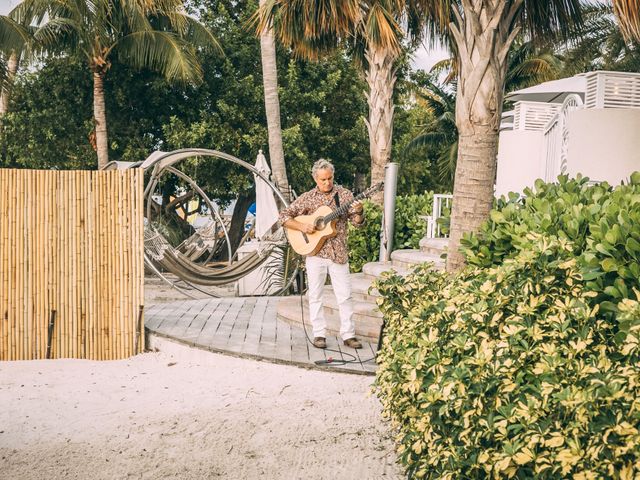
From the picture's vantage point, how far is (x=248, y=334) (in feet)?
24.4

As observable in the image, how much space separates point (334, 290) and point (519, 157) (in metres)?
4.51

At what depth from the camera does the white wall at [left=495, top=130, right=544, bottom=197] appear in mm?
9812

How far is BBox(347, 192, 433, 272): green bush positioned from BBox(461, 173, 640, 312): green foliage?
278 inches

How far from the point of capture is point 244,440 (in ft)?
15.5

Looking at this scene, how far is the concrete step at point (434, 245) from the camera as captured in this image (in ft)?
30.8

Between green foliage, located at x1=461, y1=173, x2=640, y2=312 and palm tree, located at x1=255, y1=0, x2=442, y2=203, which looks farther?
palm tree, located at x1=255, y1=0, x2=442, y2=203

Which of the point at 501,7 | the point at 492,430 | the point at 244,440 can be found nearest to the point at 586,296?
the point at 492,430

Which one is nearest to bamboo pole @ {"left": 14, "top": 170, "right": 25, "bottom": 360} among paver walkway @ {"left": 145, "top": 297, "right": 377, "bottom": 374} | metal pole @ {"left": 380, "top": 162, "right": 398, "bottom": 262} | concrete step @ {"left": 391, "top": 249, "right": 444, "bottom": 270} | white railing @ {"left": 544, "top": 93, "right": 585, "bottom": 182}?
paver walkway @ {"left": 145, "top": 297, "right": 377, "bottom": 374}

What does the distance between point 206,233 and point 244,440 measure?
1484cm

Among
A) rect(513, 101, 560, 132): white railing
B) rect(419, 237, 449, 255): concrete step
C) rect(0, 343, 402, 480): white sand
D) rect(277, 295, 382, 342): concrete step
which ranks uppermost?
rect(513, 101, 560, 132): white railing

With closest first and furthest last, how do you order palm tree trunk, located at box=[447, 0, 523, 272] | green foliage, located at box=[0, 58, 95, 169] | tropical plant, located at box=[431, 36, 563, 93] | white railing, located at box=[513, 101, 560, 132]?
1. palm tree trunk, located at box=[447, 0, 523, 272]
2. white railing, located at box=[513, 101, 560, 132]
3. green foliage, located at box=[0, 58, 95, 169]
4. tropical plant, located at box=[431, 36, 563, 93]

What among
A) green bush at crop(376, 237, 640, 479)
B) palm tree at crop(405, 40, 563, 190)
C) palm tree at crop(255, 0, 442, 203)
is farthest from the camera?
palm tree at crop(405, 40, 563, 190)

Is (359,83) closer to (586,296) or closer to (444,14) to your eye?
(444,14)

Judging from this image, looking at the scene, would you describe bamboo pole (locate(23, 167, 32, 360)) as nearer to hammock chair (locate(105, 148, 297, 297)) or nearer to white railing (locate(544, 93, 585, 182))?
hammock chair (locate(105, 148, 297, 297))
